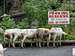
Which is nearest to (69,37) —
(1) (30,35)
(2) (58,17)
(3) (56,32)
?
(3) (56,32)

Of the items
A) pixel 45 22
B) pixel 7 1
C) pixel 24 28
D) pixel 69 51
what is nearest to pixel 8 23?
pixel 24 28

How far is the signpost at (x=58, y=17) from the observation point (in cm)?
1348

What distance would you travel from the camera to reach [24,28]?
14.1m

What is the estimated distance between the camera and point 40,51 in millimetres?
11625

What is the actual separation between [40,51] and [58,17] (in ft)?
7.63

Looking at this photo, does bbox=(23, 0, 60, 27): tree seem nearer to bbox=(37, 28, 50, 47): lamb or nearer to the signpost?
the signpost

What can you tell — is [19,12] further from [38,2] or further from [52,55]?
[52,55]

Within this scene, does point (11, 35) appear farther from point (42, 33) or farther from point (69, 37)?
point (69, 37)

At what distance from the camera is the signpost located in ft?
44.2

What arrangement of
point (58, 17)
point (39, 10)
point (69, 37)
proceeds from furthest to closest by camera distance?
point (39, 10) → point (58, 17) → point (69, 37)

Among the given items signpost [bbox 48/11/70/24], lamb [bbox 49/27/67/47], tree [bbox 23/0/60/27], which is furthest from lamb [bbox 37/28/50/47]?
tree [bbox 23/0/60/27]

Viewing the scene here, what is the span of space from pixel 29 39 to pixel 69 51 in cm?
201

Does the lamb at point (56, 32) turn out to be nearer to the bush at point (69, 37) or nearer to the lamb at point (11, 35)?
the bush at point (69, 37)

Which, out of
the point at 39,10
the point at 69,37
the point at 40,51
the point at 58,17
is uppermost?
the point at 39,10
